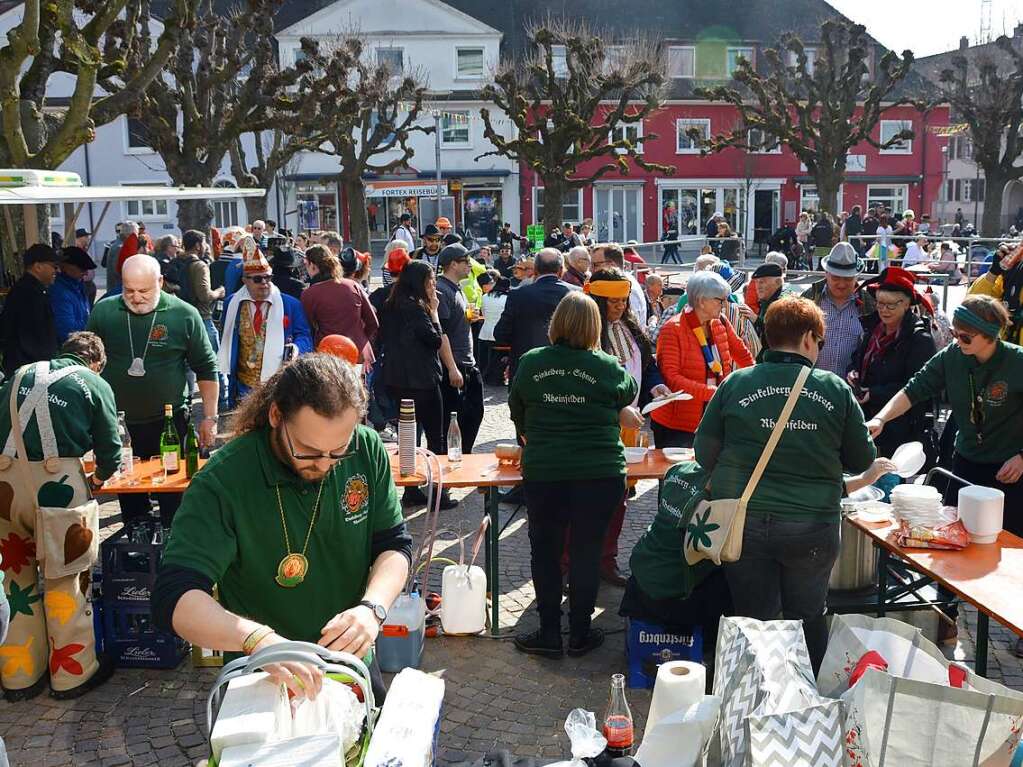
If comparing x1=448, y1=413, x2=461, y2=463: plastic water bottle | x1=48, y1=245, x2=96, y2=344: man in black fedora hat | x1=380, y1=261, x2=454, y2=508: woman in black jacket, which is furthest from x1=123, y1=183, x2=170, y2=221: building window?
x1=448, y1=413, x2=461, y2=463: plastic water bottle

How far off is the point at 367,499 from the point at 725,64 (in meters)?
44.3

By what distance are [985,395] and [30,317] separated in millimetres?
6403

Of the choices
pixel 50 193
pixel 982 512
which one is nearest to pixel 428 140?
pixel 50 193

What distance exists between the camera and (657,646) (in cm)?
482

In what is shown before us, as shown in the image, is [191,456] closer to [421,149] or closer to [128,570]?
[128,570]

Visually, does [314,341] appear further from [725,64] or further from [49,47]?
[725,64]

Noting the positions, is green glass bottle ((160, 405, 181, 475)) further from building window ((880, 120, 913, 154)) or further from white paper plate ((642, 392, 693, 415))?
building window ((880, 120, 913, 154))

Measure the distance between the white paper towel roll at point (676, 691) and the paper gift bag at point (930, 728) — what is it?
61 cm

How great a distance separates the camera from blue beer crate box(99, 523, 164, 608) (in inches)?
204

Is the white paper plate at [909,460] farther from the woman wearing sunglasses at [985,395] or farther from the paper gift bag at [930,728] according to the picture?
the paper gift bag at [930,728]

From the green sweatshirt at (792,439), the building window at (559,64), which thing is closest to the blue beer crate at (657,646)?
the green sweatshirt at (792,439)

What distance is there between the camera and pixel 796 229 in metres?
29.5

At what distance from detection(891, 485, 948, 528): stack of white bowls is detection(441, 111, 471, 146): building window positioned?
3742cm

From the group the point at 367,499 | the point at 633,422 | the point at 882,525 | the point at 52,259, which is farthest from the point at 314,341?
the point at 367,499
